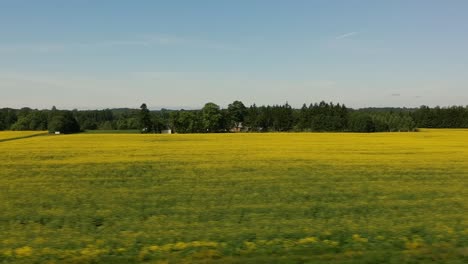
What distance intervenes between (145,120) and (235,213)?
88.0 m

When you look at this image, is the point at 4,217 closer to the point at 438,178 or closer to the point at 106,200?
the point at 106,200

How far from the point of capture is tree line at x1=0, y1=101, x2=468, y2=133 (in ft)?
286

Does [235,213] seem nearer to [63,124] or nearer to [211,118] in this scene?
[63,124]

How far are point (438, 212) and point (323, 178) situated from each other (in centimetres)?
688

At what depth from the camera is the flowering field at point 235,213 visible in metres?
8.25

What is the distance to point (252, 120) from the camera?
11106 cm

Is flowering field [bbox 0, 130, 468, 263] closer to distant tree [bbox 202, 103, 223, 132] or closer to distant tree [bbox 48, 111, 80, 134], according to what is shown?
distant tree [bbox 48, 111, 80, 134]

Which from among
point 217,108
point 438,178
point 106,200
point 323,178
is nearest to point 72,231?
point 106,200

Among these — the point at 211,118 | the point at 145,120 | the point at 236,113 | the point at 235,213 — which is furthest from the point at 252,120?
the point at 235,213

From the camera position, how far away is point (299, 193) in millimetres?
15188

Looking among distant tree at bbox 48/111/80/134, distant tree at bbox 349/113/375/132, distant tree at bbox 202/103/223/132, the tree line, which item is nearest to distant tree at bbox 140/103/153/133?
the tree line

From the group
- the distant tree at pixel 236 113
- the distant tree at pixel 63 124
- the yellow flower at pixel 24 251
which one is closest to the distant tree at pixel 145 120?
the distant tree at pixel 63 124

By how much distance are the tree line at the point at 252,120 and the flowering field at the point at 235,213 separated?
6436 centimetres

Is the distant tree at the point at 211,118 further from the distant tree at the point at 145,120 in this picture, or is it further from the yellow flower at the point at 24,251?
the yellow flower at the point at 24,251
